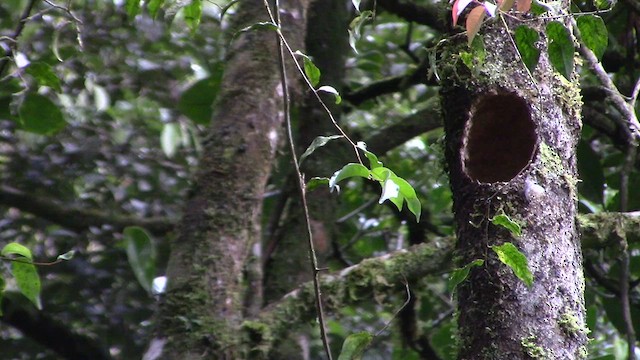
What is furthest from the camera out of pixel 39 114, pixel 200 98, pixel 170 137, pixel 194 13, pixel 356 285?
pixel 200 98

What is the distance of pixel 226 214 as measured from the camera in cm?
219

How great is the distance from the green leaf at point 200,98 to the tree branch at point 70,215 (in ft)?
1.21

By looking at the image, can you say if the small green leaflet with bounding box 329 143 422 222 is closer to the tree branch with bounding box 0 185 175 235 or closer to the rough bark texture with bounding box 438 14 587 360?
the rough bark texture with bounding box 438 14 587 360

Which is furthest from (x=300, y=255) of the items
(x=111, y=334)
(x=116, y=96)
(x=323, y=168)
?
(x=116, y=96)

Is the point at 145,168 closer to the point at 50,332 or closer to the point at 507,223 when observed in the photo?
the point at 50,332

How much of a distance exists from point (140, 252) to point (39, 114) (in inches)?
23.5

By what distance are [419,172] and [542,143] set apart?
2.18 meters

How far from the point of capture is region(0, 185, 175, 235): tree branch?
2895 millimetres

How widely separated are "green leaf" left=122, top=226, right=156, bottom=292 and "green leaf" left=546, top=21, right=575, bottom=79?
118cm

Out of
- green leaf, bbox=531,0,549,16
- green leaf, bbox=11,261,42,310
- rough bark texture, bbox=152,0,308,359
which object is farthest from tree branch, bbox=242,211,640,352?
green leaf, bbox=531,0,549,16

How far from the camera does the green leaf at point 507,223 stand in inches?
50.3

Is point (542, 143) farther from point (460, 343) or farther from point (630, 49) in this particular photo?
point (630, 49)

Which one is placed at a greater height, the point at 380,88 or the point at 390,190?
the point at 380,88

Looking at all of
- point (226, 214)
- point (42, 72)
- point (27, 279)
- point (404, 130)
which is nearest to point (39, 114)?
point (42, 72)
